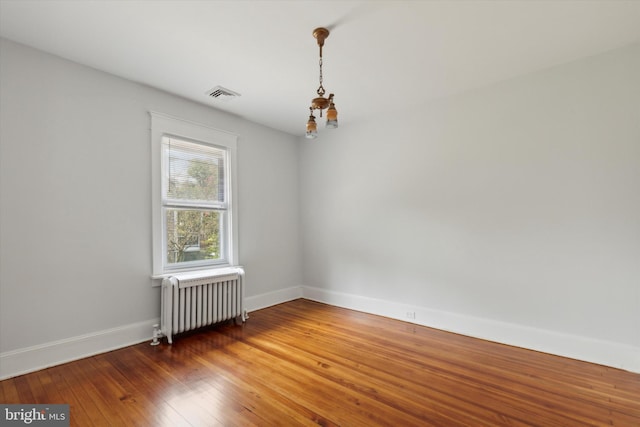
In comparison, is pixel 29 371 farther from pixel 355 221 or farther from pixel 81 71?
pixel 355 221

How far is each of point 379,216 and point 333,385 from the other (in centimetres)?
240

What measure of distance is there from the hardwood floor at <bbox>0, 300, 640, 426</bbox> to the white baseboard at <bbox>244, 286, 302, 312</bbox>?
1.01 m

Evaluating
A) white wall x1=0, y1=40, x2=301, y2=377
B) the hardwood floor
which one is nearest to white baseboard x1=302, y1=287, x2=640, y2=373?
the hardwood floor

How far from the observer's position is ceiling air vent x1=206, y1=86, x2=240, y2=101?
3.32m

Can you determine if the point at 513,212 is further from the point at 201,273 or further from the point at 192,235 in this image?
the point at 192,235

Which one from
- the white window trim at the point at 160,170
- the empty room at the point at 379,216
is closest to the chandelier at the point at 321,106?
the empty room at the point at 379,216

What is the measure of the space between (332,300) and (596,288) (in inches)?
123

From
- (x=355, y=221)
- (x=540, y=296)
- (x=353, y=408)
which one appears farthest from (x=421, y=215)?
(x=353, y=408)

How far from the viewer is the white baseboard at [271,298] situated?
423 centimetres

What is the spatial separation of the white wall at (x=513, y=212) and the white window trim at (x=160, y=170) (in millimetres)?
1691

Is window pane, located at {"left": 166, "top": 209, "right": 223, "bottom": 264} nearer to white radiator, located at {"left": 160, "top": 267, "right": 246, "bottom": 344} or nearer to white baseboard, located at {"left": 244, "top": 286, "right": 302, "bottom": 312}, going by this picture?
white radiator, located at {"left": 160, "top": 267, "right": 246, "bottom": 344}

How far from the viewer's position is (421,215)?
3736 mm

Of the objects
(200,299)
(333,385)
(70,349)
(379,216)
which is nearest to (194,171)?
(200,299)

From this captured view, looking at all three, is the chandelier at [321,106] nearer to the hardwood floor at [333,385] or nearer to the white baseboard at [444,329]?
the hardwood floor at [333,385]
